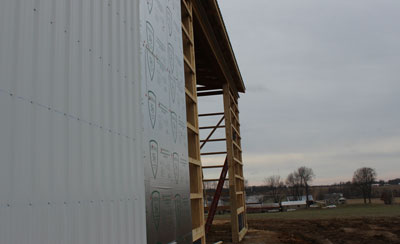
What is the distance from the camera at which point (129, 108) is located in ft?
13.6

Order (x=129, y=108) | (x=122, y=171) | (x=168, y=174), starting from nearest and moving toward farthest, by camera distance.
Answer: (x=122, y=171) → (x=129, y=108) → (x=168, y=174)

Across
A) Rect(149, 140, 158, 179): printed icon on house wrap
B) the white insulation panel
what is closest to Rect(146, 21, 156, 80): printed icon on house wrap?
the white insulation panel

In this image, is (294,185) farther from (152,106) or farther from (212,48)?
(152,106)

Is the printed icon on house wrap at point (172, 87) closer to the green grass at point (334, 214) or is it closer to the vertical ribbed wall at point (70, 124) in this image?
the vertical ribbed wall at point (70, 124)

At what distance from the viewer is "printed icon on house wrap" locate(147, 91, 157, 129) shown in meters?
4.71

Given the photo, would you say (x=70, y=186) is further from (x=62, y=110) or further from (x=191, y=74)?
(x=191, y=74)

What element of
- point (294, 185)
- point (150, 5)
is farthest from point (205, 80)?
point (294, 185)

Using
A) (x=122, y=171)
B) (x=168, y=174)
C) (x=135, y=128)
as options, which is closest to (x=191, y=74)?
(x=168, y=174)

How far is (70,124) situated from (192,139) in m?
4.83

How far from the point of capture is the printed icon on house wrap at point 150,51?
15.8 ft

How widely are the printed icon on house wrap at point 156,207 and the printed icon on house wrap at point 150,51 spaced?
1504 millimetres

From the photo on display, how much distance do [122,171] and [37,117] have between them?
141cm

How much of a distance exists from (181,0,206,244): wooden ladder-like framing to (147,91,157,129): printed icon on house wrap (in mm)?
2311

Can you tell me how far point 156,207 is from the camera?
466 centimetres
